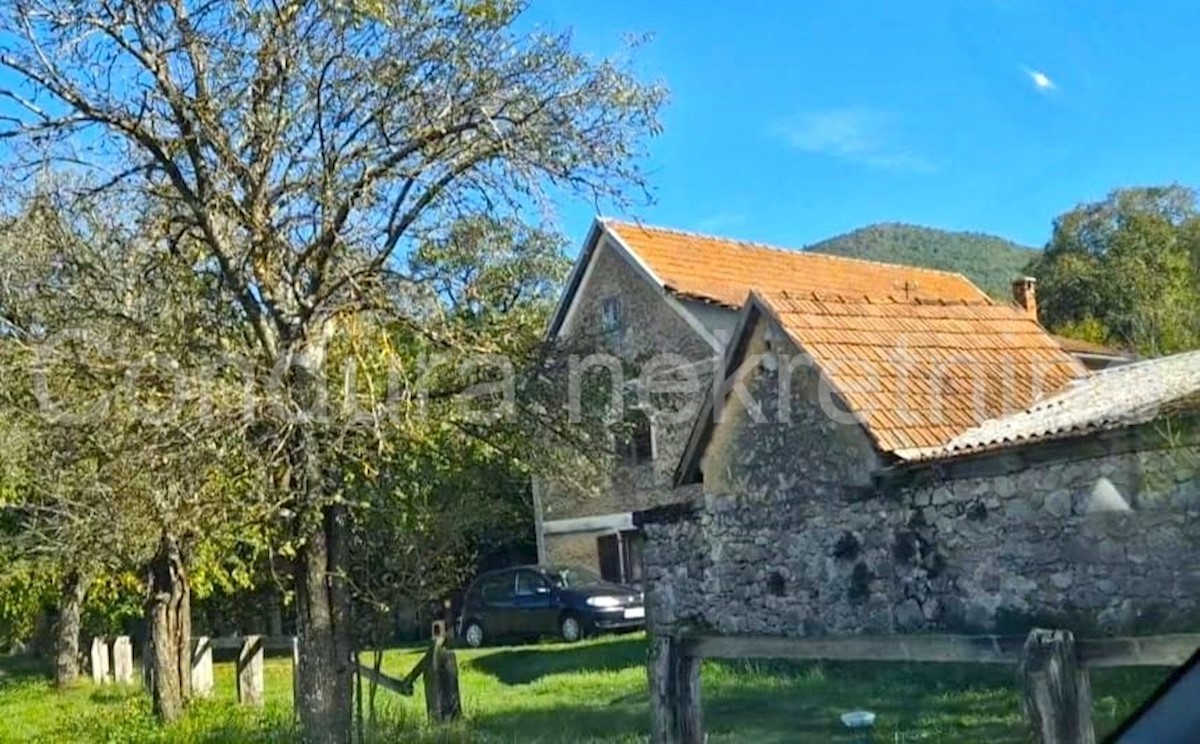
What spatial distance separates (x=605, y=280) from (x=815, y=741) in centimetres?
1923

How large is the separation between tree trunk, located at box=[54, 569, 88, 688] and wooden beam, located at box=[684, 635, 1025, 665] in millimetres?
17588

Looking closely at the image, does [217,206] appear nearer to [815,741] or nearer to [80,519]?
[80,519]

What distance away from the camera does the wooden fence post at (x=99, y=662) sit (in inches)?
863

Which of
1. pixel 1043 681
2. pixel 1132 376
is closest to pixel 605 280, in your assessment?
pixel 1132 376

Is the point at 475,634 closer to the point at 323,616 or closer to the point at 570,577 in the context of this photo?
the point at 570,577

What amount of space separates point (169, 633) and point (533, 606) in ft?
27.9

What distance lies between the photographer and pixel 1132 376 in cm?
1404

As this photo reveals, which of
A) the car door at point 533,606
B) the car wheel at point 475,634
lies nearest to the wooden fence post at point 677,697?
the car door at point 533,606

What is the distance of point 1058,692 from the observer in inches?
176

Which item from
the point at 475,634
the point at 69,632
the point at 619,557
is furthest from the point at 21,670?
the point at 619,557

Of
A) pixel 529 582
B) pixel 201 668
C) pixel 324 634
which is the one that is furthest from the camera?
pixel 529 582

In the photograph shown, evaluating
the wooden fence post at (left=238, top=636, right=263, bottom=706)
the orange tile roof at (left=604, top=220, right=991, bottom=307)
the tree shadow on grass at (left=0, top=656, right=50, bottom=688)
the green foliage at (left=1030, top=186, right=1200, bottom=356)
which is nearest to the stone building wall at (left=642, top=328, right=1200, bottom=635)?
the wooden fence post at (left=238, top=636, right=263, bottom=706)

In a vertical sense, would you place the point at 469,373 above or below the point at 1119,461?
above

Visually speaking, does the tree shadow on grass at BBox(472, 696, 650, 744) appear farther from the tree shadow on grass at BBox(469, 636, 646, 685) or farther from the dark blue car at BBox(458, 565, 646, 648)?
the dark blue car at BBox(458, 565, 646, 648)
